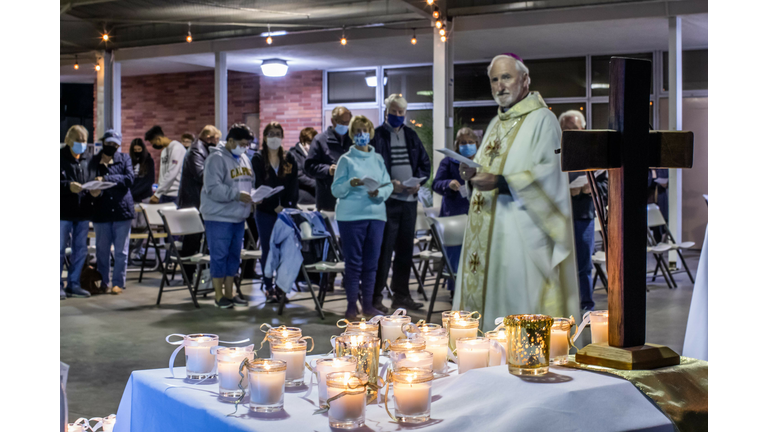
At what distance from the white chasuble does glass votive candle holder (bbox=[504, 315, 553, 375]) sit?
153 centimetres

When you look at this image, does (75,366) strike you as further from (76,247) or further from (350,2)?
(350,2)

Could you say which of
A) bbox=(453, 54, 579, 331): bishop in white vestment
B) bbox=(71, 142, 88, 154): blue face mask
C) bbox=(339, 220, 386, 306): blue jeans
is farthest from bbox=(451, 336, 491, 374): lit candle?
bbox=(71, 142, 88, 154): blue face mask

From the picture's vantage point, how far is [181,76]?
14180mm

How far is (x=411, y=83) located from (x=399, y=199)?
24.0 ft

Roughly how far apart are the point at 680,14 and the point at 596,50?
257 centimetres

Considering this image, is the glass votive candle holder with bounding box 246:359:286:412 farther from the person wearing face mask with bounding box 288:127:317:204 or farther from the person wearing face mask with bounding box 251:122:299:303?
the person wearing face mask with bounding box 288:127:317:204

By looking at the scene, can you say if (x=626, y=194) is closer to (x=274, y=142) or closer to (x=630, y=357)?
(x=630, y=357)

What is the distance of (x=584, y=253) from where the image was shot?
5.29 m

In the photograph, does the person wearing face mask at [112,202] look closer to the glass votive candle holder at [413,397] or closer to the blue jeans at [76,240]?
the blue jeans at [76,240]

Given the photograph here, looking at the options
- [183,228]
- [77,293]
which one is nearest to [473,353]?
[183,228]

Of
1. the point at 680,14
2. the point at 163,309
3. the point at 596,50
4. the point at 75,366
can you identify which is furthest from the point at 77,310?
the point at 596,50

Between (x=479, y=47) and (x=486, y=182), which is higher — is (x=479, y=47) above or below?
above

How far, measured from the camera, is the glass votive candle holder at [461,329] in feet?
5.17

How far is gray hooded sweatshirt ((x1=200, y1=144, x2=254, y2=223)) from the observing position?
5809 millimetres
